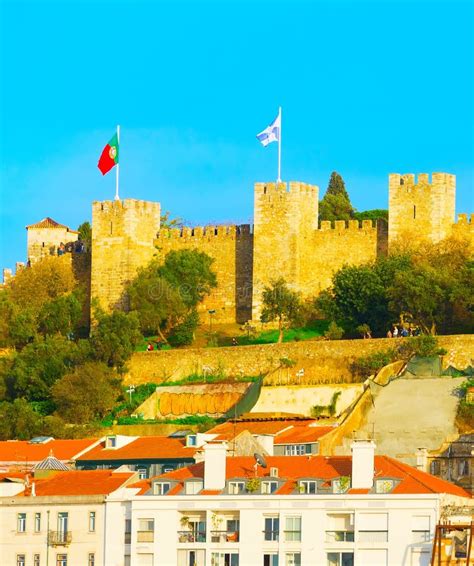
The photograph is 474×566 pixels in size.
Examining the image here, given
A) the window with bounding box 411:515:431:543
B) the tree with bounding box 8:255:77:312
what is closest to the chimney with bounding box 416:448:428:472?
the window with bounding box 411:515:431:543

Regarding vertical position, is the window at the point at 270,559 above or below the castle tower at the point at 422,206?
below

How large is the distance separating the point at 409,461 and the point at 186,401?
12845 millimetres

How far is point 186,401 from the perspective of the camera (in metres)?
73.7

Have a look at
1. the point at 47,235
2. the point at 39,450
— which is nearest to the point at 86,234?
the point at 47,235

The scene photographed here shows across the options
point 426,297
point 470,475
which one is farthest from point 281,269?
point 470,475

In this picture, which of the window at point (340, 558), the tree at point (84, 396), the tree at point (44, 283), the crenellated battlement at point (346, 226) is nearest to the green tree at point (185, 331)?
the crenellated battlement at point (346, 226)

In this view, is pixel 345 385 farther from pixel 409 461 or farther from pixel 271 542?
pixel 271 542

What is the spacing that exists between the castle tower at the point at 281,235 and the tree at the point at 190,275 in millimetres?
1919

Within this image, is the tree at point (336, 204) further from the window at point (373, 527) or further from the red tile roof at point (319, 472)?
the window at point (373, 527)

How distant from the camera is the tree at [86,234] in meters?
88.4

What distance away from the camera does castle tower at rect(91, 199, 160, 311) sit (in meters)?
82.9

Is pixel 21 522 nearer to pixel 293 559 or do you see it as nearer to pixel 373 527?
pixel 293 559

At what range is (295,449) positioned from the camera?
204 feet

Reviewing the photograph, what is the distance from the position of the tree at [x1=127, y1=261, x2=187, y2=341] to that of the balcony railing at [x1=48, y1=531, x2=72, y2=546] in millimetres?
25480
